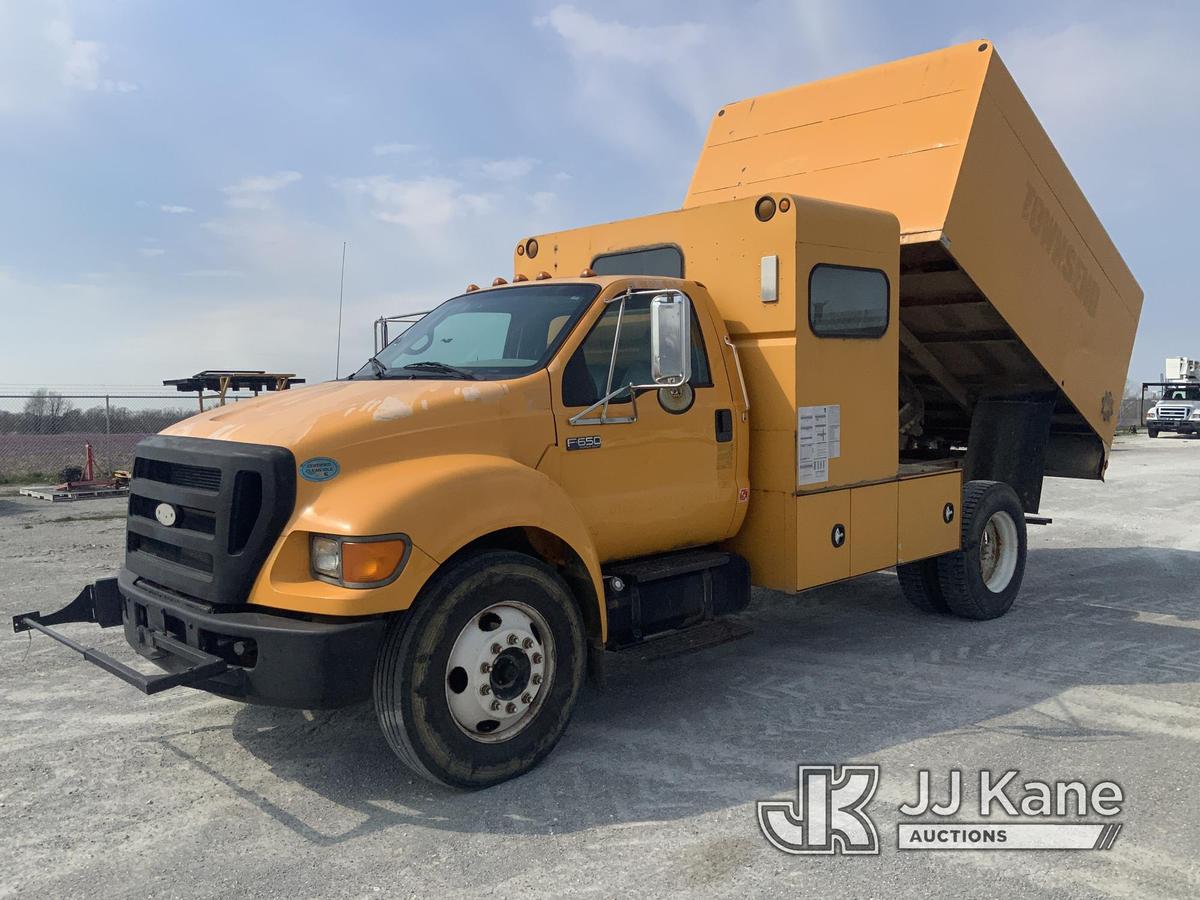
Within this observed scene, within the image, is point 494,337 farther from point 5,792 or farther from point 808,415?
point 5,792

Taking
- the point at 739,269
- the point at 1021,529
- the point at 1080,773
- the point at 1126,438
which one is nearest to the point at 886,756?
the point at 1080,773

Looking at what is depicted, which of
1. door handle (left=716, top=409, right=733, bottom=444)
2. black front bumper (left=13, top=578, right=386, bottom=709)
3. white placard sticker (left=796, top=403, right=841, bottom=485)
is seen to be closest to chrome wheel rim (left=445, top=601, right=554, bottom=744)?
black front bumper (left=13, top=578, right=386, bottom=709)

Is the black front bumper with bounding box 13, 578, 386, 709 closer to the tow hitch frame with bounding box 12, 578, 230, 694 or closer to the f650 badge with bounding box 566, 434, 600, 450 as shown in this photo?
the tow hitch frame with bounding box 12, 578, 230, 694

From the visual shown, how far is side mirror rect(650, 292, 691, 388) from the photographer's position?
15.3 feet

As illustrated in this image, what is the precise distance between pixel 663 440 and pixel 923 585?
10.7 ft

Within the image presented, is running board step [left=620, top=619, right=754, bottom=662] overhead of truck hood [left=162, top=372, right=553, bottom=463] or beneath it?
beneath

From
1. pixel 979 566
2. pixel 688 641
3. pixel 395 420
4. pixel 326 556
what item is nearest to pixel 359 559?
pixel 326 556

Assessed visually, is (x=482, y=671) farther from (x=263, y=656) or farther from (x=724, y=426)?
(x=724, y=426)

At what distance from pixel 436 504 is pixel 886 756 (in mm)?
2467

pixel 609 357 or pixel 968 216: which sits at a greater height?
pixel 968 216

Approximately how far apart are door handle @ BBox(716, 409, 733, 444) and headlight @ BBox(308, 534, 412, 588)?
2.21m

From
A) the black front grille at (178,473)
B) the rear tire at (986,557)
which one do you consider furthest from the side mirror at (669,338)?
the rear tire at (986,557)

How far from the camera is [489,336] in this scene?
5.23 meters

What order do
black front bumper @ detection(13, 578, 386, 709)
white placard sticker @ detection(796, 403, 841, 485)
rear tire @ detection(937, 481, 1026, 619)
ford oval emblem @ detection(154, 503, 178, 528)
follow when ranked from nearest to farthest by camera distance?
black front bumper @ detection(13, 578, 386, 709), ford oval emblem @ detection(154, 503, 178, 528), white placard sticker @ detection(796, 403, 841, 485), rear tire @ detection(937, 481, 1026, 619)
